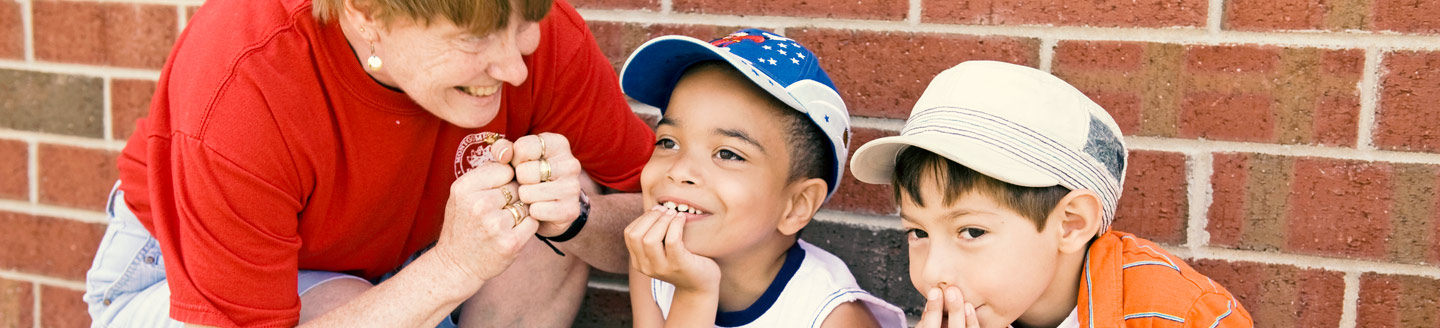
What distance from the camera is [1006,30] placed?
2045mm

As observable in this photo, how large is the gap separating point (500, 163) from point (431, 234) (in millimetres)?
504

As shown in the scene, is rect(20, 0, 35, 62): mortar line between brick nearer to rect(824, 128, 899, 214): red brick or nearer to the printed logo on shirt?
the printed logo on shirt

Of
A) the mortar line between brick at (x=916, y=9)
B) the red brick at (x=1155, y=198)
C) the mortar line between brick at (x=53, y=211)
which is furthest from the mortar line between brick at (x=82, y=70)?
the red brick at (x=1155, y=198)

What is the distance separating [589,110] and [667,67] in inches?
8.1

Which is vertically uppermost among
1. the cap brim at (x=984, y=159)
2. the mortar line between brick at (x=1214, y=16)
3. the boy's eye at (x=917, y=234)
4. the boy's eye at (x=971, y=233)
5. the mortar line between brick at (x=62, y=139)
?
the mortar line between brick at (x=1214, y=16)

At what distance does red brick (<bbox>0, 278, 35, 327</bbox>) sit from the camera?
2846 mm

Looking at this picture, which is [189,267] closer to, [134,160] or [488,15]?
[134,160]

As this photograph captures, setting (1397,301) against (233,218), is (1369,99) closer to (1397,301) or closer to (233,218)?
(1397,301)

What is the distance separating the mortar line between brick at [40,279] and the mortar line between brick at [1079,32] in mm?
1538

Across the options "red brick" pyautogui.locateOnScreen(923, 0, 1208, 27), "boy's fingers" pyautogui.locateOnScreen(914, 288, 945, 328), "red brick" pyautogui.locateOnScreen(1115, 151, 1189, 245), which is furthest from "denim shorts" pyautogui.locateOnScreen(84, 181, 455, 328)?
"red brick" pyautogui.locateOnScreen(1115, 151, 1189, 245)

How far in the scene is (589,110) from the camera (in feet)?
6.82

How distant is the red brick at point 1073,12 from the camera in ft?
6.37

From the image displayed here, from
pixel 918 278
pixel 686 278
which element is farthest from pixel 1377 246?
pixel 686 278

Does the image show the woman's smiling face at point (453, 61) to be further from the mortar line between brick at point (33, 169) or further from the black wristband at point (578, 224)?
the mortar line between brick at point (33, 169)
